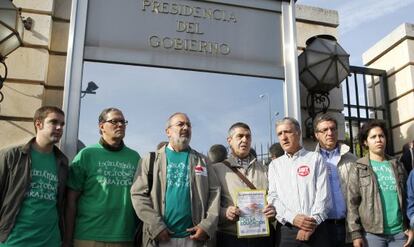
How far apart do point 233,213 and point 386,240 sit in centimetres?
131

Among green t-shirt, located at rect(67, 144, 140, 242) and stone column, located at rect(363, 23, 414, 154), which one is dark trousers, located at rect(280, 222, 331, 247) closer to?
green t-shirt, located at rect(67, 144, 140, 242)

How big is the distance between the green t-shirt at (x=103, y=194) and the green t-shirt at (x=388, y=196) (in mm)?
2109

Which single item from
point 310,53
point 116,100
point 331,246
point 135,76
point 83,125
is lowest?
point 331,246

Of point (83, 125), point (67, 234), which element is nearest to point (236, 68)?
point (83, 125)

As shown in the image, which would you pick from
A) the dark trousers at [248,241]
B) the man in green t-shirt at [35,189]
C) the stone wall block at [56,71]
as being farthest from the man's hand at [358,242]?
the stone wall block at [56,71]

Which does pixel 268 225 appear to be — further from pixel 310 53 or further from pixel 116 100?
pixel 310 53

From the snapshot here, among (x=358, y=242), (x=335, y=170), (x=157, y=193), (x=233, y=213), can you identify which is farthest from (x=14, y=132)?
(x=358, y=242)

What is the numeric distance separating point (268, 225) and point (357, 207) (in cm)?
→ 84

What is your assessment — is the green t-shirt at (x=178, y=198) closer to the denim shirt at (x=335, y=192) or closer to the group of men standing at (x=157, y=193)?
the group of men standing at (x=157, y=193)

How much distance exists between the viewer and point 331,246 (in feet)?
11.4

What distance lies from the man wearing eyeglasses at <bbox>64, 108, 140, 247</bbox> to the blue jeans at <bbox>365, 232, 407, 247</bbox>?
1.98 m

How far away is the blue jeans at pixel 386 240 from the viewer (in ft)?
11.5

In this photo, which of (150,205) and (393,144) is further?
(393,144)

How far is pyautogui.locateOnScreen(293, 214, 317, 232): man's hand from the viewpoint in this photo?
3227 mm
